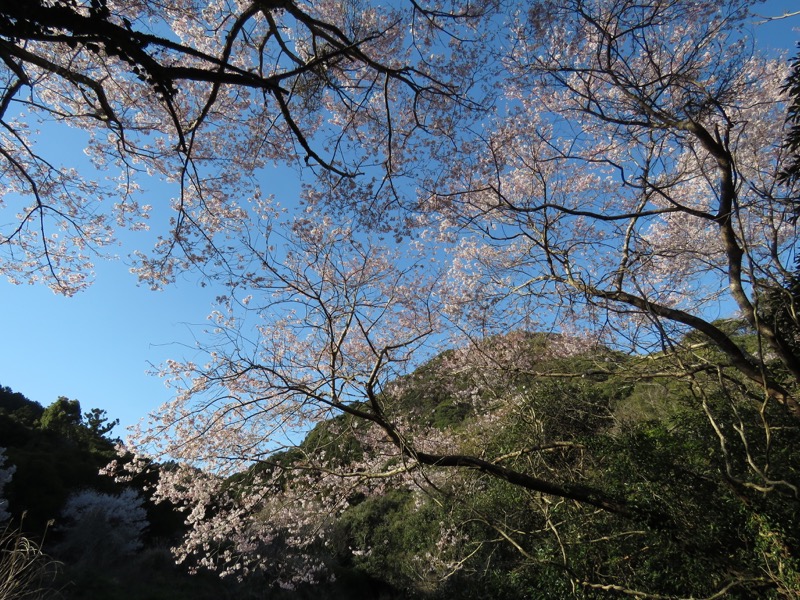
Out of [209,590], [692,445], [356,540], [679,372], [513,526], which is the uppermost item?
[679,372]

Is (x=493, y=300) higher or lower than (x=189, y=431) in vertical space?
higher

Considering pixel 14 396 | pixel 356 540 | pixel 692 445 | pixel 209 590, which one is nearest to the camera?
pixel 692 445

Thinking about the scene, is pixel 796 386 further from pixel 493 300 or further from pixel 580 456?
pixel 493 300

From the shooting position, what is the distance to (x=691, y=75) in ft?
13.5

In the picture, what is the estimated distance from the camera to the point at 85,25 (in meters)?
2.23

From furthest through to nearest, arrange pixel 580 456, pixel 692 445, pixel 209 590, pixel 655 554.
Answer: pixel 209 590
pixel 580 456
pixel 692 445
pixel 655 554

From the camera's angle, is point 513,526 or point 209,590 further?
point 209,590

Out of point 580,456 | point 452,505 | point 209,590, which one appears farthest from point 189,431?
point 209,590

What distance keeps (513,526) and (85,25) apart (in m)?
6.21

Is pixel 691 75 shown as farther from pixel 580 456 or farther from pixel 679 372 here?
pixel 580 456

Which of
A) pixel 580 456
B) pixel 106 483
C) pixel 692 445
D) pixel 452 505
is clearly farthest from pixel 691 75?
pixel 106 483

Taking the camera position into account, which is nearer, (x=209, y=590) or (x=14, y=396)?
(x=209, y=590)

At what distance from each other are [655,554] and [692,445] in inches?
41.5

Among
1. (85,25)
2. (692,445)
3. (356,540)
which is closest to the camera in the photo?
(85,25)
